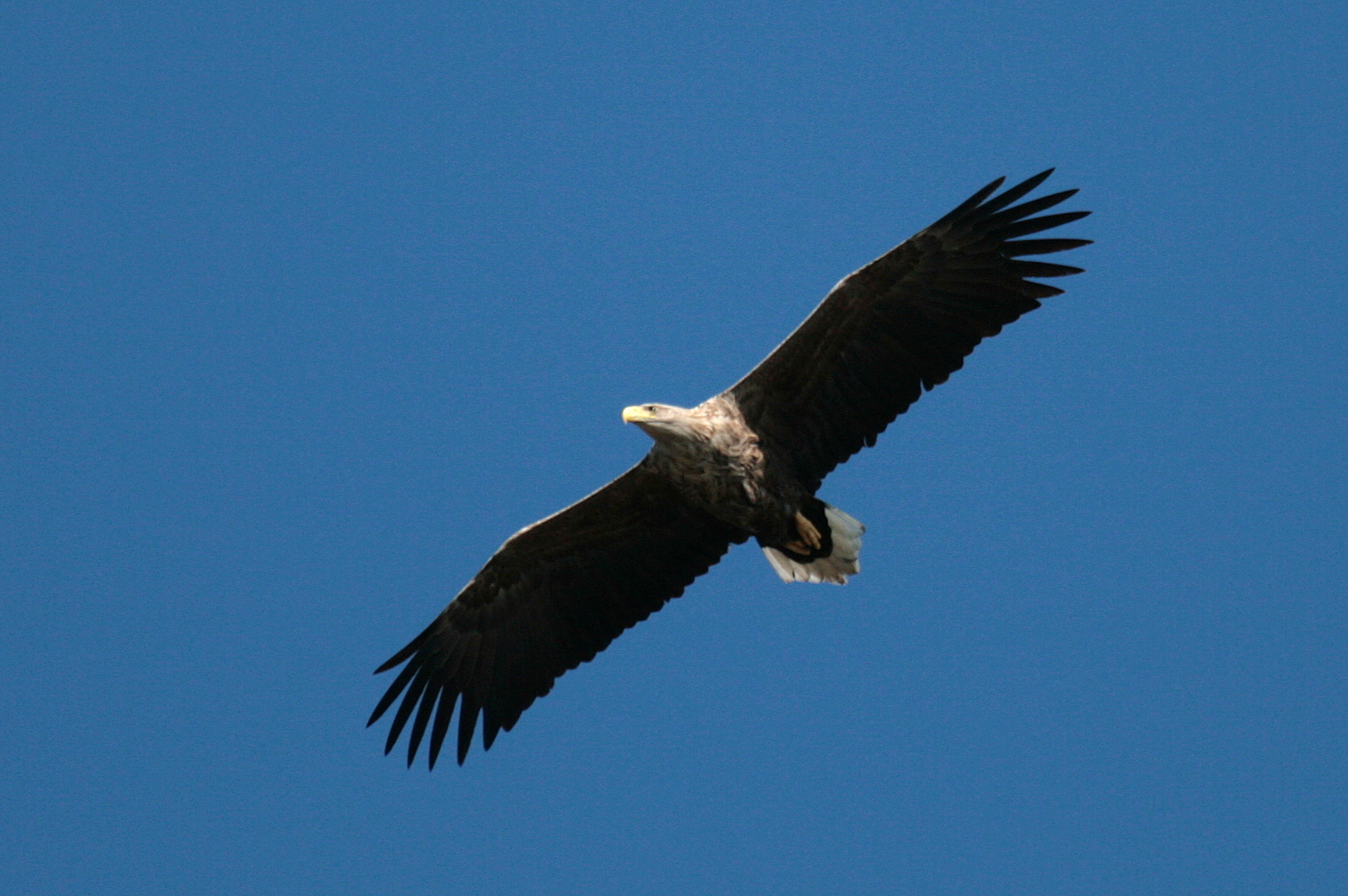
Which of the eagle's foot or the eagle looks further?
the eagle's foot

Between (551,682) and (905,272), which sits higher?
(905,272)

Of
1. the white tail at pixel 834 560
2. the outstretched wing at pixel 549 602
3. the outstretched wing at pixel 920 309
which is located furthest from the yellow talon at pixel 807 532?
the outstretched wing at pixel 920 309

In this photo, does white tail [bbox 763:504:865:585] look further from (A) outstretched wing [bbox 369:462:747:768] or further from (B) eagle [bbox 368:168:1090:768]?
(A) outstretched wing [bbox 369:462:747:768]

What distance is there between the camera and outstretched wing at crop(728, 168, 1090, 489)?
9930 millimetres

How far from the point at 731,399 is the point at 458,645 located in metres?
2.98

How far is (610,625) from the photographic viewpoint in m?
10.9

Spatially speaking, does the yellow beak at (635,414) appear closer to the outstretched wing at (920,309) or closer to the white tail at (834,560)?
the outstretched wing at (920,309)

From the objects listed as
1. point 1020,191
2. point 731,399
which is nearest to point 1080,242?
point 1020,191

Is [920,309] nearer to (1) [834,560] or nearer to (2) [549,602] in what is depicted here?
(1) [834,560]

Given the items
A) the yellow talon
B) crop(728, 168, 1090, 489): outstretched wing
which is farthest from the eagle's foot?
crop(728, 168, 1090, 489): outstretched wing

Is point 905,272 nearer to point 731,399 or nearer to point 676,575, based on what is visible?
point 731,399

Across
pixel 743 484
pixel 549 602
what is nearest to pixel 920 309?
pixel 743 484

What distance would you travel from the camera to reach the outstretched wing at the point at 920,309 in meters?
9.93

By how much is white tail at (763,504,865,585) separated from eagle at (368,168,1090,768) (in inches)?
0.5
